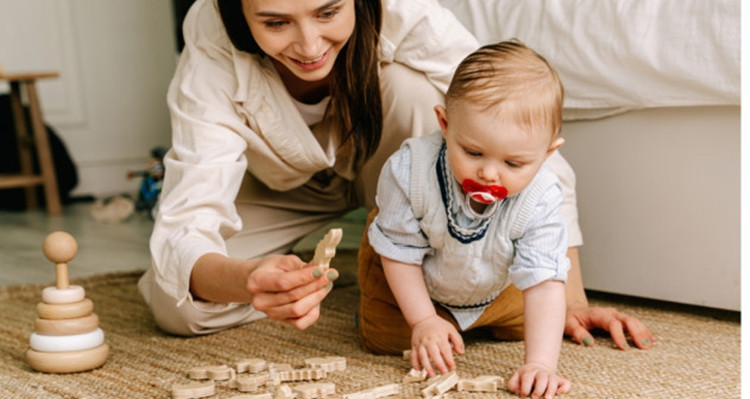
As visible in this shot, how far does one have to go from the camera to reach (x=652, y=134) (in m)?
1.32

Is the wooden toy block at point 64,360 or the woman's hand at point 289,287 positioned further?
the wooden toy block at point 64,360

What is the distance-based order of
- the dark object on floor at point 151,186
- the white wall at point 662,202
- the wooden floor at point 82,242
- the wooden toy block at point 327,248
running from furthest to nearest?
the dark object on floor at point 151,186 < the wooden floor at point 82,242 < the white wall at point 662,202 < the wooden toy block at point 327,248

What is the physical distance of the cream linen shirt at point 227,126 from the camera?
1.05 meters

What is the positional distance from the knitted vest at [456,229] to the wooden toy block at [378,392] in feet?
0.56

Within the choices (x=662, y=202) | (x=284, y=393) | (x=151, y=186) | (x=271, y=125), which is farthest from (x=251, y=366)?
(x=151, y=186)

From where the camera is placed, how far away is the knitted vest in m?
1.01

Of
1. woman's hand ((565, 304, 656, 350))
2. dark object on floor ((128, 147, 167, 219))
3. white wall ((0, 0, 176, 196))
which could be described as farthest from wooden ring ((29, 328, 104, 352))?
white wall ((0, 0, 176, 196))

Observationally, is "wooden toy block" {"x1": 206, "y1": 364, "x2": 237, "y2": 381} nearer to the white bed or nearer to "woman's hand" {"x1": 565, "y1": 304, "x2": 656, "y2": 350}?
"woman's hand" {"x1": 565, "y1": 304, "x2": 656, "y2": 350}

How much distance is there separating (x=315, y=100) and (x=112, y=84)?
239cm

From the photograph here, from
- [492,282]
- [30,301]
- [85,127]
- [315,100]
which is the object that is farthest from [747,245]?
[85,127]

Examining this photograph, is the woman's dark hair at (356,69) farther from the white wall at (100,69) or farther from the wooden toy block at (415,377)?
the white wall at (100,69)

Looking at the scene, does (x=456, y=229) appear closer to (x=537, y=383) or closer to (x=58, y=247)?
(x=537, y=383)

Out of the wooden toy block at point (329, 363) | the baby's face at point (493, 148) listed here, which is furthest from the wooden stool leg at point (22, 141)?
the baby's face at point (493, 148)

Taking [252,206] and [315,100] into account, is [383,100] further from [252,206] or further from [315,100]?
[252,206]
